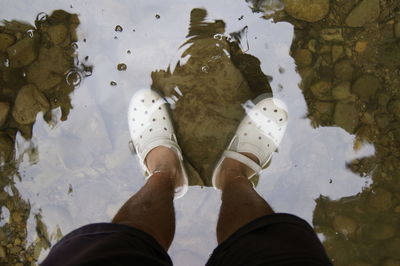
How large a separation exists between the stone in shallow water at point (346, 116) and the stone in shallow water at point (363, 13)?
16.9 inches

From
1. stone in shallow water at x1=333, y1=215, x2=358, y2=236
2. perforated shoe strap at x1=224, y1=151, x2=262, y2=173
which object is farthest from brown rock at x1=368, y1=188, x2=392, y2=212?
perforated shoe strap at x1=224, y1=151, x2=262, y2=173

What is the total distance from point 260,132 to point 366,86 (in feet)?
2.01

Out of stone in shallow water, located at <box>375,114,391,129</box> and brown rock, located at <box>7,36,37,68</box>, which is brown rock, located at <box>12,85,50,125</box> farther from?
stone in shallow water, located at <box>375,114,391,129</box>

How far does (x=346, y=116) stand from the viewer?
193 centimetres

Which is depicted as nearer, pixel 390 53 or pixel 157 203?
pixel 157 203

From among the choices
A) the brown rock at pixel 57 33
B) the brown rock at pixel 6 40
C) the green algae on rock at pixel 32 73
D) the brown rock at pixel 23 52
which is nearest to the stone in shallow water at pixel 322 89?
the green algae on rock at pixel 32 73

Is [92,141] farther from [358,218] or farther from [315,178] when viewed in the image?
[358,218]

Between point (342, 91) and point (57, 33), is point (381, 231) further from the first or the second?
point (57, 33)

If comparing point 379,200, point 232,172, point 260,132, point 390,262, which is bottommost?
point 390,262

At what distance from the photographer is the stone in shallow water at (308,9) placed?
1.84 meters

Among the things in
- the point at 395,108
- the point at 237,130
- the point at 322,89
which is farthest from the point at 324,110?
the point at 237,130

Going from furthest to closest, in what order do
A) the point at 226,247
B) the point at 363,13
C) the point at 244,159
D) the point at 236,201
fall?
the point at 244,159 < the point at 363,13 < the point at 236,201 < the point at 226,247

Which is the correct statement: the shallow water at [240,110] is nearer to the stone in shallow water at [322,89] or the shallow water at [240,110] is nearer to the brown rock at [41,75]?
the stone in shallow water at [322,89]

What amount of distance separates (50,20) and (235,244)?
1.52 m
